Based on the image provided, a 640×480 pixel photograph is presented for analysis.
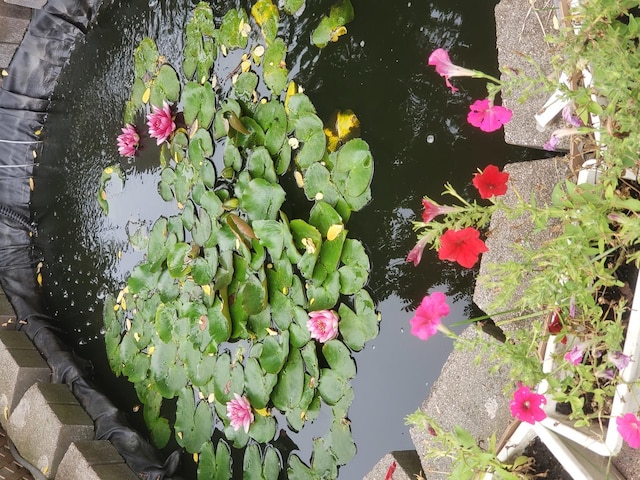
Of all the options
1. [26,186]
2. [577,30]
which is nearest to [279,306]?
[577,30]

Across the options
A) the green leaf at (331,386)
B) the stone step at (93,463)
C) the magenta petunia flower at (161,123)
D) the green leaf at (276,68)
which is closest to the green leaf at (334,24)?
the green leaf at (276,68)

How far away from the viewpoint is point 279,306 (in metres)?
2.13

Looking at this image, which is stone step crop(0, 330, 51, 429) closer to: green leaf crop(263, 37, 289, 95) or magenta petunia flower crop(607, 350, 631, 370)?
green leaf crop(263, 37, 289, 95)

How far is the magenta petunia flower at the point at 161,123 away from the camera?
2580 millimetres

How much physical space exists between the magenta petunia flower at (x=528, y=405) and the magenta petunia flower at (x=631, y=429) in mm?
150

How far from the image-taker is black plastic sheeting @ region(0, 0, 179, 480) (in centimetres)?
310

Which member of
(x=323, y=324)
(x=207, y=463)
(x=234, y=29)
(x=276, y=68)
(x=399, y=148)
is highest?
(x=234, y=29)

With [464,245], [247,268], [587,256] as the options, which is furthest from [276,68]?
[587,256]

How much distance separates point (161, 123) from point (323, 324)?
3.89 ft

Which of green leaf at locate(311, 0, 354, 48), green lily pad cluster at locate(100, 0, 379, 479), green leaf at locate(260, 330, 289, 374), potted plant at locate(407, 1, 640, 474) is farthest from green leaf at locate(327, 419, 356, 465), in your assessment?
green leaf at locate(311, 0, 354, 48)

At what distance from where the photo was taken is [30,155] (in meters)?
3.46

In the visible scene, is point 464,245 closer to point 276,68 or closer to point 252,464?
point 276,68

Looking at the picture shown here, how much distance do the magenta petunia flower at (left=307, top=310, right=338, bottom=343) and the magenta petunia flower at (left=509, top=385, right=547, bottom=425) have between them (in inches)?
33.9

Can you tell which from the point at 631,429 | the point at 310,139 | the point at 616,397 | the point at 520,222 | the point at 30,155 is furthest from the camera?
the point at 30,155
